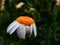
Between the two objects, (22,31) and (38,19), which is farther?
(38,19)

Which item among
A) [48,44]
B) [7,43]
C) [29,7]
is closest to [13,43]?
[7,43]

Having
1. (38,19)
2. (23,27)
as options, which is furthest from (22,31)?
(38,19)

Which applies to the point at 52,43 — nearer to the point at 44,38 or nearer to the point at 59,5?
the point at 44,38

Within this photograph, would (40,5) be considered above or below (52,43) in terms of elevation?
above

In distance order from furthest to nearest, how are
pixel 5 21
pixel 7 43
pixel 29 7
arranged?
1. pixel 29 7
2. pixel 5 21
3. pixel 7 43

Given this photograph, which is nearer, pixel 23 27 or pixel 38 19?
pixel 23 27

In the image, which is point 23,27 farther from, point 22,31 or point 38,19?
point 38,19

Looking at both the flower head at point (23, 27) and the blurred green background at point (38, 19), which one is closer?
the flower head at point (23, 27)

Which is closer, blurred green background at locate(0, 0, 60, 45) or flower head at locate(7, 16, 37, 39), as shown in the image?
flower head at locate(7, 16, 37, 39)
